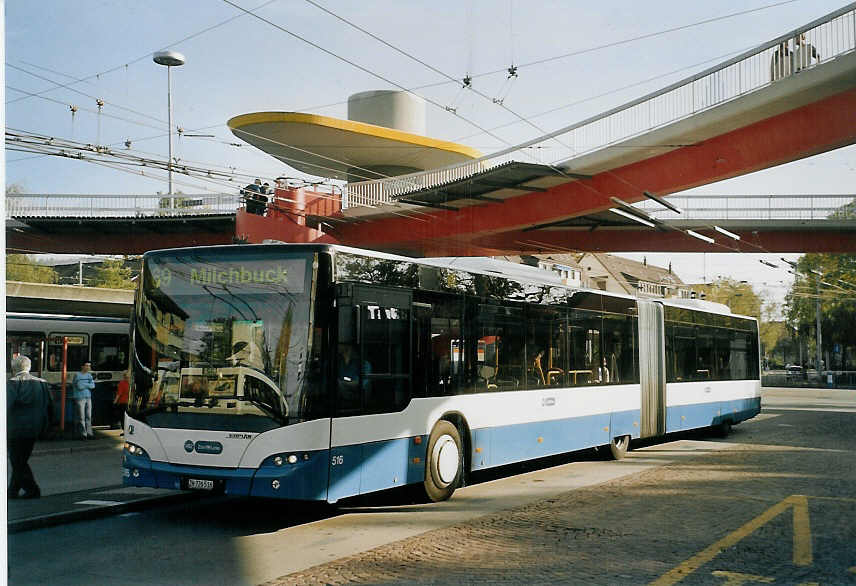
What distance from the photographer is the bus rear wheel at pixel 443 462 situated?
36.5ft

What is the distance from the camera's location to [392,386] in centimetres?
1044

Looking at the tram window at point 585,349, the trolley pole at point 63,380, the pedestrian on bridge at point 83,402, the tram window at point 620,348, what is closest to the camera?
the tram window at point 585,349

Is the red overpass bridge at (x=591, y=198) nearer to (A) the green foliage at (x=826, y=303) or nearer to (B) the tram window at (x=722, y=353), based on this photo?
(B) the tram window at (x=722, y=353)

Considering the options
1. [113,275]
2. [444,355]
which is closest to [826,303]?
[113,275]

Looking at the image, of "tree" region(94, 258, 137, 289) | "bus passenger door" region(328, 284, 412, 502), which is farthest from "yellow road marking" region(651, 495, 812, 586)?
"tree" region(94, 258, 137, 289)

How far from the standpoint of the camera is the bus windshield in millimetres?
9219

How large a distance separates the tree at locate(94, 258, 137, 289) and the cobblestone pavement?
48.5m

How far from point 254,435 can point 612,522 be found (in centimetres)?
405

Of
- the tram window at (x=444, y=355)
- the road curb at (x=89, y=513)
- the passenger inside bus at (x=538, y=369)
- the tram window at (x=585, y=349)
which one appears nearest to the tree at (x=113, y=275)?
the tram window at (x=585, y=349)

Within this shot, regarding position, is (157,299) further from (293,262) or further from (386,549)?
(386,549)

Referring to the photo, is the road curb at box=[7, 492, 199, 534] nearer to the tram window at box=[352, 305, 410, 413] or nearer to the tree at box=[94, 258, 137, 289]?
Result: the tram window at box=[352, 305, 410, 413]

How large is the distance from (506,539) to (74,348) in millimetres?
15646

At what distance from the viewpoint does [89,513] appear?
10000 millimetres

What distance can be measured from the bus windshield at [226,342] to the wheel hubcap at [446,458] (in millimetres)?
2630
